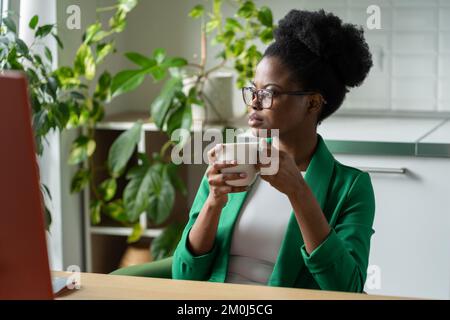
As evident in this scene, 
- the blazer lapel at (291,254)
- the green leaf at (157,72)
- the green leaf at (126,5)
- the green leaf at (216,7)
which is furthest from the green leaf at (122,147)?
the blazer lapel at (291,254)

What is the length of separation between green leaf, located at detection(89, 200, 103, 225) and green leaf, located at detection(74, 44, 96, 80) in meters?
0.58

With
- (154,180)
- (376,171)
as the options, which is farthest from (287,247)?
(154,180)

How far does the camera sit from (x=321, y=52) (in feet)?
5.96

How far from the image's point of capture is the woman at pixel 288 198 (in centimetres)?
172

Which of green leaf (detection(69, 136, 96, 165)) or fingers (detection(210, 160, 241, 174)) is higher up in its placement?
fingers (detection(210, 160, 241, 174))

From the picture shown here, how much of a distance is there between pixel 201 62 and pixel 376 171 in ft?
3.72

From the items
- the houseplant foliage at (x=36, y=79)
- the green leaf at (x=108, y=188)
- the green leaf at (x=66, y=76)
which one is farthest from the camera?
the green leaf at (x=108, y=188)

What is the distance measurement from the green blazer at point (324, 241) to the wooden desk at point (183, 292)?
0.56ft

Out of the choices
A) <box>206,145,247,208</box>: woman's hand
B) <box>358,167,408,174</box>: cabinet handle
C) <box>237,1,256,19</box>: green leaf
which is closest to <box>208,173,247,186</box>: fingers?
<box>206,145,247,208</box>: woman's hand

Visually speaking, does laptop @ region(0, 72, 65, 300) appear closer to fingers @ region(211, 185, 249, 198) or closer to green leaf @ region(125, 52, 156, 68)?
fingers @ region(211, 185, 249, 198)

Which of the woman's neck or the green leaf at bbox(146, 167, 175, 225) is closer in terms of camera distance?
the woman's neck

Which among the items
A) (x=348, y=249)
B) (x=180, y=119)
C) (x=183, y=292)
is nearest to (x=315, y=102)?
(x=348, y=249)

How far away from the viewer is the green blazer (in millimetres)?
1633

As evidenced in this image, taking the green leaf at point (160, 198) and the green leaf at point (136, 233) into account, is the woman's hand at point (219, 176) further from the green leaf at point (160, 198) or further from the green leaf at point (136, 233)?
the green leaf at point (136, 233)
